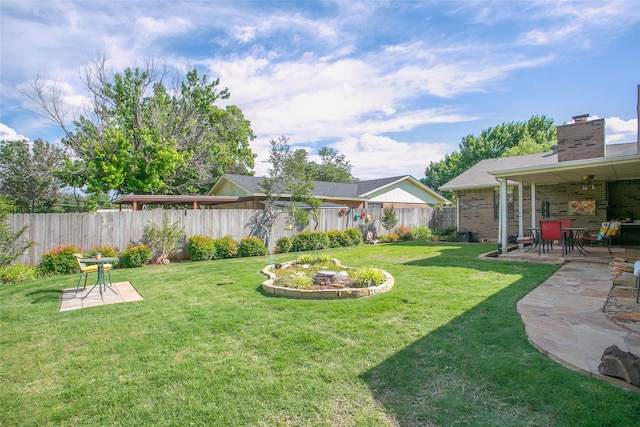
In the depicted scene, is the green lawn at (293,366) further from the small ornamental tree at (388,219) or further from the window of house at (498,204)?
the small ornamental tree at (388,219)

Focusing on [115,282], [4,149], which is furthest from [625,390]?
[4,149]

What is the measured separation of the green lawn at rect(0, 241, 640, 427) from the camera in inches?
103

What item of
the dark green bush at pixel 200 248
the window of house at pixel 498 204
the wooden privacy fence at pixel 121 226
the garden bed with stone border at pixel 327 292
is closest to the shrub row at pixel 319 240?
the wooden privacy fence at pixel 121 226

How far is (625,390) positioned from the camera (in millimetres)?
2742

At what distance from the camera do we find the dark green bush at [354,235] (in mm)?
15825

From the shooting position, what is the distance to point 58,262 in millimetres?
9312

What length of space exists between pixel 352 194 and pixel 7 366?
1912cm

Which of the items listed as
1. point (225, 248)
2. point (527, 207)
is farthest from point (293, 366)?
point (527, 207)

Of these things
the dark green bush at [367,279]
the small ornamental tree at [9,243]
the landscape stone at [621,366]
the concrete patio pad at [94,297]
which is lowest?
the concrete patio pad at [94,297]

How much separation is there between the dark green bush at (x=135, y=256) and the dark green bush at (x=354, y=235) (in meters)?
8.44

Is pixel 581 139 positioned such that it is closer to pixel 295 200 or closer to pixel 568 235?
pixel 568 235

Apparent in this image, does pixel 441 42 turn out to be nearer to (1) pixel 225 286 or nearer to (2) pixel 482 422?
(1) pixel 225 286

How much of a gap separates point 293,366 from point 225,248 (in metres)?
9.32

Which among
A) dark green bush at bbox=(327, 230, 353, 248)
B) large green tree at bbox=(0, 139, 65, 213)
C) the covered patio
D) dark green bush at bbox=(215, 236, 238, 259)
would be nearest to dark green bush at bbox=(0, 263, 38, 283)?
dark green bush at bbox=(215, 236, 238, 259)
